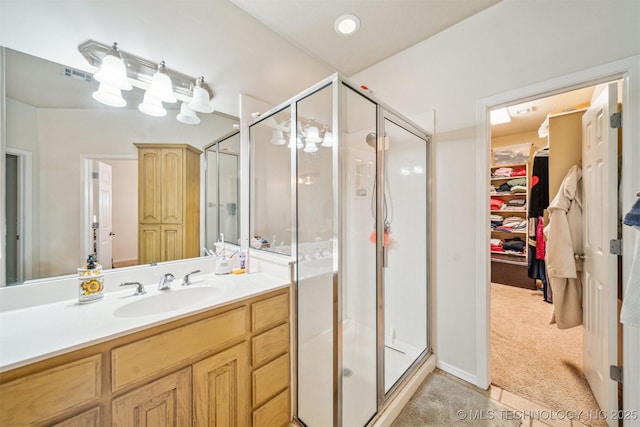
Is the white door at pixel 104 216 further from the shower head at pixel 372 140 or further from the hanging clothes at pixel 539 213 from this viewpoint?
the hanging clothes at pixel 539 213

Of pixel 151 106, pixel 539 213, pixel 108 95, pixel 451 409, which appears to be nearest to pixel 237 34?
pixel 151 106

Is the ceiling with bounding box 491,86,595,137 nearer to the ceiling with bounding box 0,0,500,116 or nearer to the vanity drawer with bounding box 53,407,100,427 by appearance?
the ceiling with bounding box 0,0,500,116

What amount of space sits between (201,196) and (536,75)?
7.90ft

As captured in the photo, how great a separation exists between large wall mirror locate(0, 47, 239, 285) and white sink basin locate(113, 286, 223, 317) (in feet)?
1.02

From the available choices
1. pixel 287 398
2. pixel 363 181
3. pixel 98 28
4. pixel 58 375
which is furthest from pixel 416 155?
pixel 58 375

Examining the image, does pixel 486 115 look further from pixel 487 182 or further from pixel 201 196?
pixel 201 196

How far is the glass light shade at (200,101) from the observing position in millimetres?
1618

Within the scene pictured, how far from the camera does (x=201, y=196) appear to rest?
1.75 m

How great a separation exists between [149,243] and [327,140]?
132 cm

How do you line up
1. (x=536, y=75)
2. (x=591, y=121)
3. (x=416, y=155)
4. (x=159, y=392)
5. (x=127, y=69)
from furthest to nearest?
(x=416, y=155) < (x=591, y=121) < (x=536, y=75) < (x=127, y=69) < (x=159, y=392)

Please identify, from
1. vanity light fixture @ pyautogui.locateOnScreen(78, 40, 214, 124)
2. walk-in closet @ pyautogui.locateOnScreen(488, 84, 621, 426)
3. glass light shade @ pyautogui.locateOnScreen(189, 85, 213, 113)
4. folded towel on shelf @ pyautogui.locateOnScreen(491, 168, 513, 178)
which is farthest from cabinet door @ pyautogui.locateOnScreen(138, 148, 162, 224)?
folded towel on shelf @ pyautogui.locateOnScreen(491, 168, 513, 178)

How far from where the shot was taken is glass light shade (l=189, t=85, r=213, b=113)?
162 centimetres

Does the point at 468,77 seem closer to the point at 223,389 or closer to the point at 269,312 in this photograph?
the point at 269,312

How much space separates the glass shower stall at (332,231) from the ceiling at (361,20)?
25.4 inches
